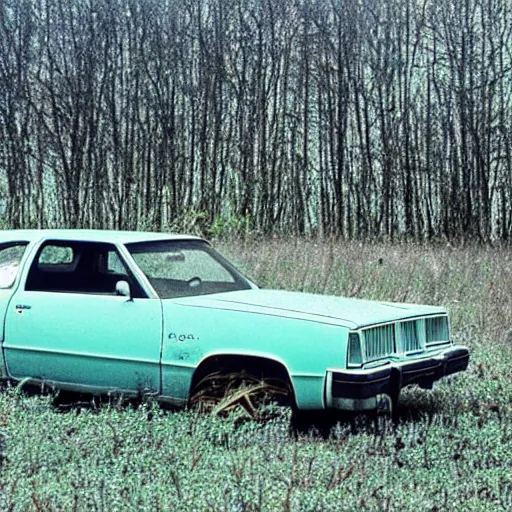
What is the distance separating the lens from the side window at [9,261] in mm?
6926

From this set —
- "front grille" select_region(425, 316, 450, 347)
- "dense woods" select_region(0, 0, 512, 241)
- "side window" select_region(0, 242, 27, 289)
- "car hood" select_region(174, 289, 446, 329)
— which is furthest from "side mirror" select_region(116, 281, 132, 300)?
"dense woods" select_region(0, 0, 512, 241)

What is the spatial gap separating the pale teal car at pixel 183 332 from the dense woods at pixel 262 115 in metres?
7.59

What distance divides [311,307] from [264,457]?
1.21 metres

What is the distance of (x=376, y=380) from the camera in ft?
18.7

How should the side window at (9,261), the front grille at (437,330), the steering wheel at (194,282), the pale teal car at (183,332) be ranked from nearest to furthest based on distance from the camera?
the pale teal car at (183,332), the front grille at (437,330), the steering wheel at (194,282), the side window at (9,261)

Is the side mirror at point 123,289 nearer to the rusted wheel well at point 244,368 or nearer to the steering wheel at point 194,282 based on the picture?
the steering wheel at point 194,282

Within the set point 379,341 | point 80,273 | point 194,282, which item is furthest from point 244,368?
point 80,273

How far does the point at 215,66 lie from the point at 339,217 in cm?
282

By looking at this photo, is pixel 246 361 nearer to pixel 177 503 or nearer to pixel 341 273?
pixel 177 503

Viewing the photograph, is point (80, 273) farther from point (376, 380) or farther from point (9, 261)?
point (376, 380)

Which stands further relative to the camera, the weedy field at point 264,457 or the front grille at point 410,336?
the front grille at point 410,336


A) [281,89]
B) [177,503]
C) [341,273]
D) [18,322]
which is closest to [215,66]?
[281,89]

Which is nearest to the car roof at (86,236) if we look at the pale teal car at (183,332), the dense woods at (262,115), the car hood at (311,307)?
the pale teal car at (183,332)

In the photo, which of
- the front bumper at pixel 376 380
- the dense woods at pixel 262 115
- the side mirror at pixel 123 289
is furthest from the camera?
the dense woods at pixel 262 115
